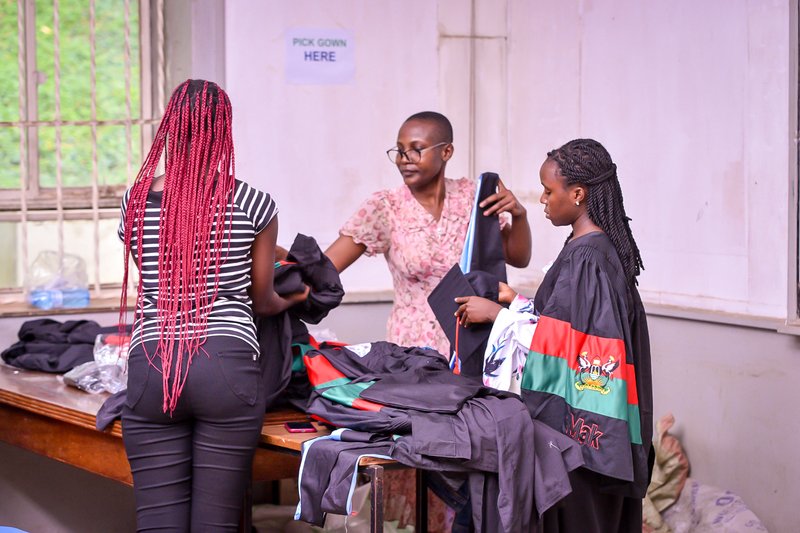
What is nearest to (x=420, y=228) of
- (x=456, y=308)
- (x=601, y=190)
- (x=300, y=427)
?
(x=456, y=308)

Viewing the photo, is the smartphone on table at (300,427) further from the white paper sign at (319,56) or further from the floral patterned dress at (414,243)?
the white paper sign at (319,56)

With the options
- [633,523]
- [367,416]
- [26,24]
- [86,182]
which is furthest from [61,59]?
[633,523]

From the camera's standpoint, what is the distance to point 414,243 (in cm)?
436

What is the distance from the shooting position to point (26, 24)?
5738 mm

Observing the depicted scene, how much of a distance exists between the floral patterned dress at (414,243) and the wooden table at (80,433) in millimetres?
604

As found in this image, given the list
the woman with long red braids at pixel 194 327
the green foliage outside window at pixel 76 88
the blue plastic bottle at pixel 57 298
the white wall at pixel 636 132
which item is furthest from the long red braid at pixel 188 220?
the green foliage outside window at pixel 76 88

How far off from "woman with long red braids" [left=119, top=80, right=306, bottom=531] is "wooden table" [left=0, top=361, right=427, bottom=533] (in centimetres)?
30

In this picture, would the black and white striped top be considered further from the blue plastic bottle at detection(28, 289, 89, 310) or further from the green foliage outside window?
the green foliage outside window

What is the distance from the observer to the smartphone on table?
3.45m

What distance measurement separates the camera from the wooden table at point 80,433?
11.7 ft

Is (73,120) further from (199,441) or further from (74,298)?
(199,441)

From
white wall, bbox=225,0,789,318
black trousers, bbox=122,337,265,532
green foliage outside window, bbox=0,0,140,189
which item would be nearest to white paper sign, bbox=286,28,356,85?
white wall, bbox=225,0,789,318

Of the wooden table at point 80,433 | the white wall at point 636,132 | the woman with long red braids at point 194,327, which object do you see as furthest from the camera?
the white wall at point 636,132

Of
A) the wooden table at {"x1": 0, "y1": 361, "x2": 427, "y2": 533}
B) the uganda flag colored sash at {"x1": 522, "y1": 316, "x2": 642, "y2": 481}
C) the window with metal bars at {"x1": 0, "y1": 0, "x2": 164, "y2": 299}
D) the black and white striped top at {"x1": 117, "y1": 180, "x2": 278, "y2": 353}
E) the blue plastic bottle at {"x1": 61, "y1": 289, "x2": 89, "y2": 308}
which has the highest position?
the window with metal bars at {"x1": 0, "y1": 0, "x2": 164, "y2": 299}
